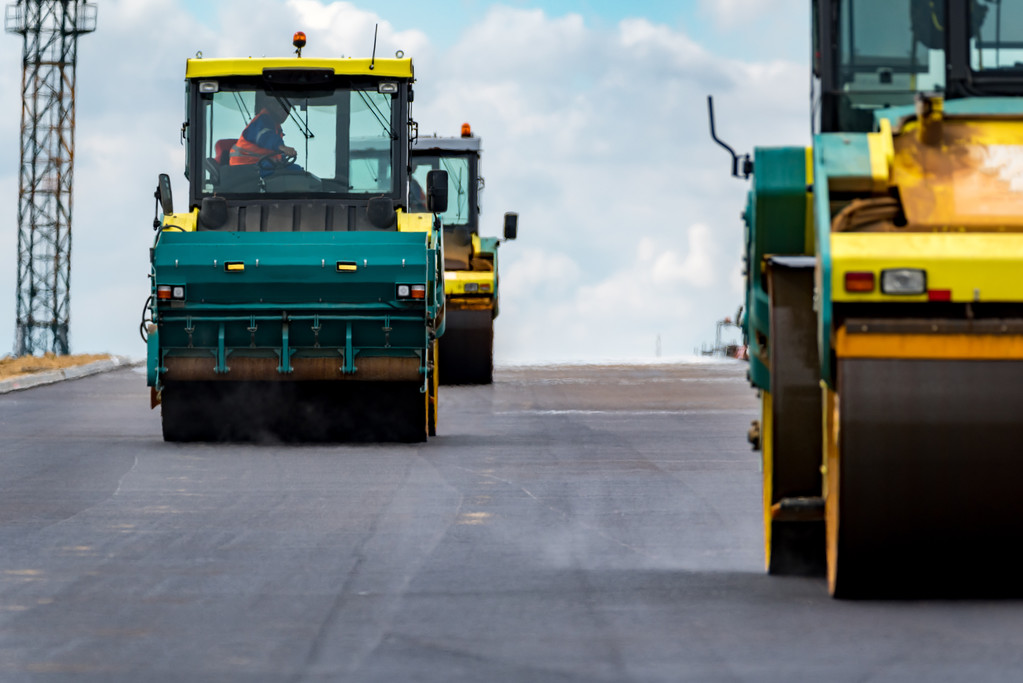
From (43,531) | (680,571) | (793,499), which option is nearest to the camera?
(793,499)

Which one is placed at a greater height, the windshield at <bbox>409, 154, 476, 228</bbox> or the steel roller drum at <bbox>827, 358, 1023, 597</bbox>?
the windshield at <bbox>409, 154, 476, 228</bbox>

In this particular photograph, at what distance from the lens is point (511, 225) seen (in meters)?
31.0

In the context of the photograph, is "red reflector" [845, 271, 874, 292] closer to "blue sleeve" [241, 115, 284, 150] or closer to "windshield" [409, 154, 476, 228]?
"blue sleeve" [241, 115, 284, 150]

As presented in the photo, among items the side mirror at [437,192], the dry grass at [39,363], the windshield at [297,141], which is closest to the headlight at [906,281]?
the side mirror at [437,192]

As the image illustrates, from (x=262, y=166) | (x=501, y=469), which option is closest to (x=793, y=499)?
(x=501, y=469)

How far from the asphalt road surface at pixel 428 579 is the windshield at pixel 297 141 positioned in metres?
3.14

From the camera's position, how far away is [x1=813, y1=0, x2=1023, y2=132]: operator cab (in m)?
8.93

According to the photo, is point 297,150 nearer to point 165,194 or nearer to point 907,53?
point 165,194

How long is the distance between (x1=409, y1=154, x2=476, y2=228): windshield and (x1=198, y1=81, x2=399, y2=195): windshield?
1265 centimetres

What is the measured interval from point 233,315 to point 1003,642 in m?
10.7

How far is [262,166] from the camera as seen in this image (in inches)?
706

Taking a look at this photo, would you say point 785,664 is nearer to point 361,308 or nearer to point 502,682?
point 502,682

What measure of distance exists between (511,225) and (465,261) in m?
1.03

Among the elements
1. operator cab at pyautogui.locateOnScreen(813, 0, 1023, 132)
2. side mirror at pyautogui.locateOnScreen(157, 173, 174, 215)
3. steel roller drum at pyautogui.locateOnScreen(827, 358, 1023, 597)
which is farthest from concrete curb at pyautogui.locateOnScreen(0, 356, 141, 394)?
steel roller drum at pyautogui.locateOnScreen(827, 358, 1023, 597)
